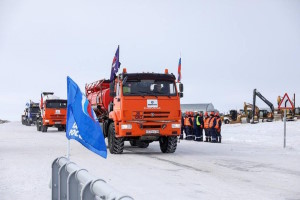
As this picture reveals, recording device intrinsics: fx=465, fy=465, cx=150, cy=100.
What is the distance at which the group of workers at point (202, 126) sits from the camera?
77.2 feet

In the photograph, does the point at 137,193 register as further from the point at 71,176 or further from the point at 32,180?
the point at 71,176

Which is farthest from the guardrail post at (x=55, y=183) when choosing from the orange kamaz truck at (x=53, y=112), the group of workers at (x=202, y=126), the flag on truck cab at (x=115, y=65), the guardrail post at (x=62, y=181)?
the orange kamaz truck at (x=53, y=112)

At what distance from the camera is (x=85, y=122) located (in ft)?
18.0

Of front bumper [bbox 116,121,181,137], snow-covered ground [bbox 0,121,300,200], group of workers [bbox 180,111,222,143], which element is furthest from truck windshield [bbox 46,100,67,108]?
snow-covered ground [bbox 0,121,300,200]

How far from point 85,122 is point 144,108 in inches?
361

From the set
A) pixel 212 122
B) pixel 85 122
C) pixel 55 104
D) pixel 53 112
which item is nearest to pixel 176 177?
pixel 85 122

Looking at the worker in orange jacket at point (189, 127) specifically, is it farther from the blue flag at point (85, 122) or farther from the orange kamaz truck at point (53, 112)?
the blue flag at point (85, 122)

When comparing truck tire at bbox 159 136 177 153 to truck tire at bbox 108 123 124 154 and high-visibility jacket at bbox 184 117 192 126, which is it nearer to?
truck tire at bbox 108 123 124 154

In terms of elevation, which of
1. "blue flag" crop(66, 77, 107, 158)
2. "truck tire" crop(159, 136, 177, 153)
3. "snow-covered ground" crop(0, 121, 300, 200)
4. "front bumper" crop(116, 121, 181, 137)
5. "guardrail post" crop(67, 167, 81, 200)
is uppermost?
"blue flag" crop(66, 77, 107, 158)

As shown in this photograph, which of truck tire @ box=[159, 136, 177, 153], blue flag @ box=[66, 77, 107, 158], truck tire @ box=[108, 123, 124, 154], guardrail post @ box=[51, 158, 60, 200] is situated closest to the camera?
blue flag @ box=[66, 77, 107, 158]

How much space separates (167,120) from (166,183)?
625 centimetres

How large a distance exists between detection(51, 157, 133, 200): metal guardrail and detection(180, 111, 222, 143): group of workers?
18245 mm

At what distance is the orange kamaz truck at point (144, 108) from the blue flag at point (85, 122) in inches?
335

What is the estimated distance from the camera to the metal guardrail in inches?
134
